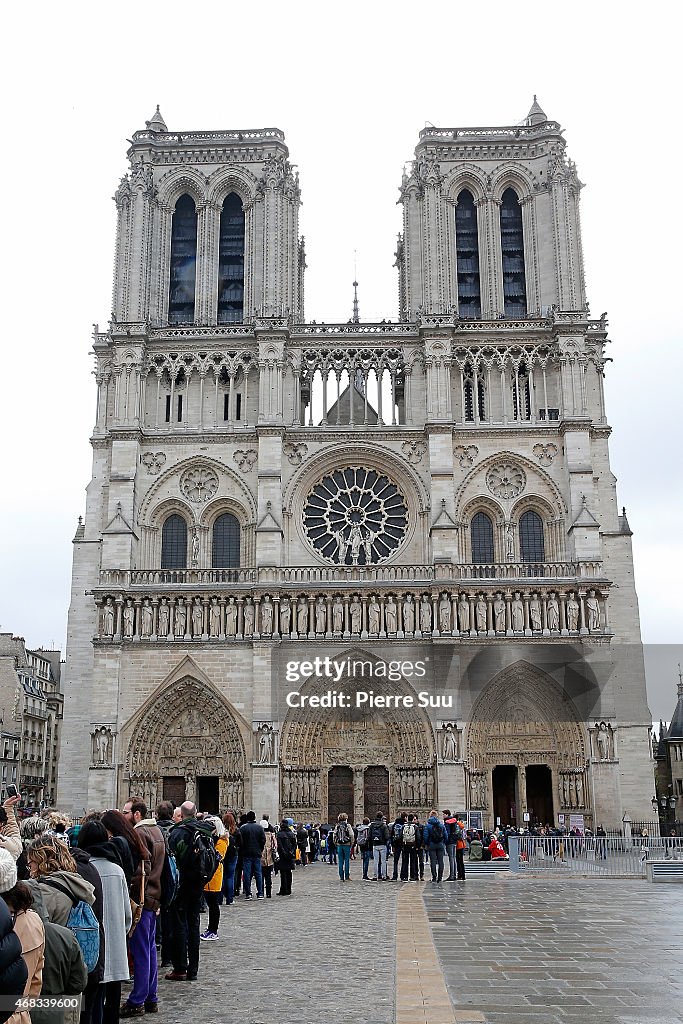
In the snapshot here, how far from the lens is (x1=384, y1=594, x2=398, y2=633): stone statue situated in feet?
101

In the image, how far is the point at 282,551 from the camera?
32.4 meters

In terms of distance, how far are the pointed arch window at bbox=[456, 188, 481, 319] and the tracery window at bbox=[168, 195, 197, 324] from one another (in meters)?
9.04

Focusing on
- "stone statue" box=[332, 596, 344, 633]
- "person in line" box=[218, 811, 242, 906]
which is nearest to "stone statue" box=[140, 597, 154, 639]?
"stone statue" box=[332, 596, 344, 633]

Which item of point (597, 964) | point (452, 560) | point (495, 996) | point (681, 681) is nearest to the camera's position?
point (495, 996)

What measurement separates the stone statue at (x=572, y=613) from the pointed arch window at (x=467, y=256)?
10.5 m

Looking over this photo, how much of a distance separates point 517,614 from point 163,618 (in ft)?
34.0

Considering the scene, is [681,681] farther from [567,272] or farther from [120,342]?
[120,342]

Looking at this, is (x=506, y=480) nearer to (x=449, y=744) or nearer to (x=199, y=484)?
(x=449, y=744)

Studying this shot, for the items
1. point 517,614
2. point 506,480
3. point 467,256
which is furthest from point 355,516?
point 467,256

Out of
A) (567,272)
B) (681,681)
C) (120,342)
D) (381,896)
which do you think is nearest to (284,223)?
(120,342)

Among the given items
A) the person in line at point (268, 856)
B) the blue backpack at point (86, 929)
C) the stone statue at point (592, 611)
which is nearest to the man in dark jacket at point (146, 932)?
the blue backpack at point (86, 929)

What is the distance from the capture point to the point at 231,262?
119 ft

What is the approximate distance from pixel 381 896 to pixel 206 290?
926 inches

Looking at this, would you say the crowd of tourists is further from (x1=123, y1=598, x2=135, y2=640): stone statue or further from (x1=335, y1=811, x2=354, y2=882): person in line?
(x1=123, y1=598, x2=135, y2=640): stone statue
